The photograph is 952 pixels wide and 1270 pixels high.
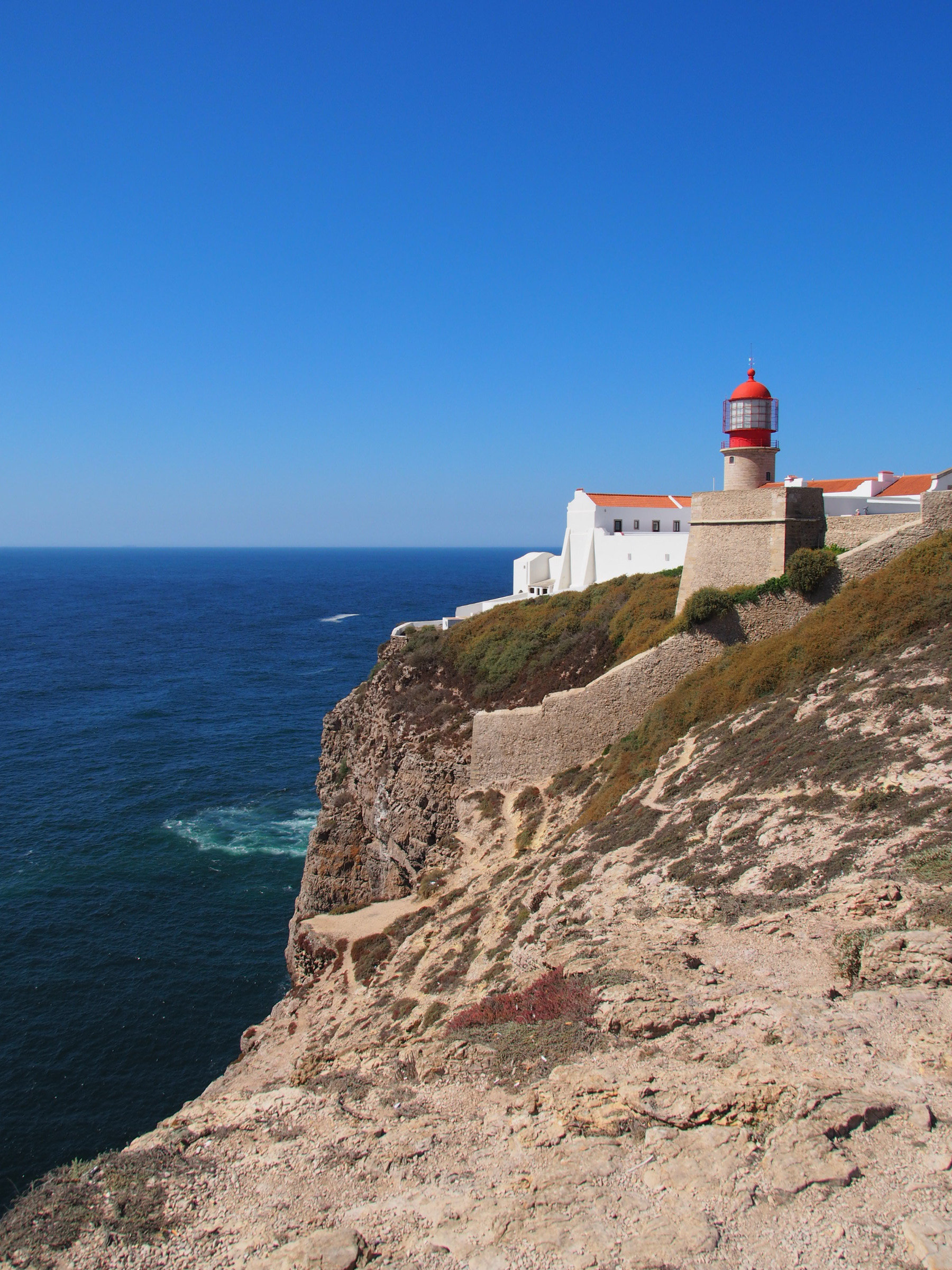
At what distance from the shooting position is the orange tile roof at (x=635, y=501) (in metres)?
41.6

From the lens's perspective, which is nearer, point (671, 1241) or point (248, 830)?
point (671, 1241)

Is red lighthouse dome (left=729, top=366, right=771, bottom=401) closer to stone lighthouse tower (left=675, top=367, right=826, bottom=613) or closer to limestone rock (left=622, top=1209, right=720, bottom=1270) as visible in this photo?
stone lighthouse tower (left=675, top=367, right=826, bottom=613)

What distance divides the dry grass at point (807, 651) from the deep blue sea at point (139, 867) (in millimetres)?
15468

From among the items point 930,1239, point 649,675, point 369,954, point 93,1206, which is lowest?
point 369,954

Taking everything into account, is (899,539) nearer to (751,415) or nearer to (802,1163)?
(751,415)

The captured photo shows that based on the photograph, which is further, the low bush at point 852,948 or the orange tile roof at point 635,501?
the orange tile roof at point 635,501

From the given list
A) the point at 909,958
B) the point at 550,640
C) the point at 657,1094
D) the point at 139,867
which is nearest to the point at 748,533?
the point at 550,640

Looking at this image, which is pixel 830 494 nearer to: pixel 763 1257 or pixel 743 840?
pixel 743 840

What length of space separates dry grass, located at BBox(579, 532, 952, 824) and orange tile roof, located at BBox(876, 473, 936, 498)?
13.4m

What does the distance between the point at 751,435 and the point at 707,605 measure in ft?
26.2

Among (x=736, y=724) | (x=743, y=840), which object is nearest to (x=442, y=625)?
(x=736, y=724)

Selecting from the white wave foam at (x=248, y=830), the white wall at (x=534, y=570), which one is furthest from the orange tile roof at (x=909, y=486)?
the white wave foam at (x=248, y=830)

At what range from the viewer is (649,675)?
920 inches

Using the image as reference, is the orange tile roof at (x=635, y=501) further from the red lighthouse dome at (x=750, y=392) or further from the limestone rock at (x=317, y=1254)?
the limestone rock at (x=317, y=1254)
